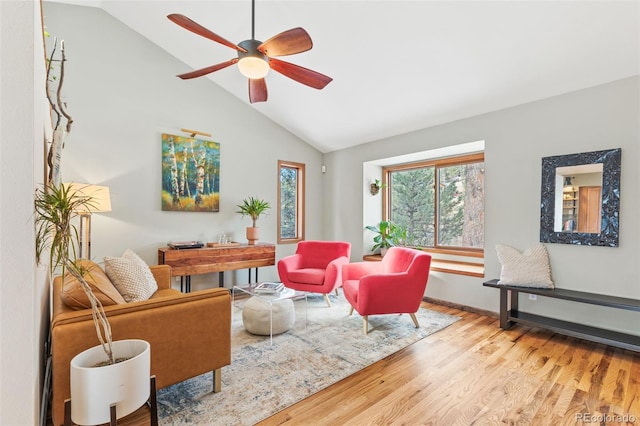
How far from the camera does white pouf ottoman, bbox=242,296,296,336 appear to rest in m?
2.92

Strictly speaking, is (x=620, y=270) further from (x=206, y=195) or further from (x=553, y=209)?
(x=206, y=195)

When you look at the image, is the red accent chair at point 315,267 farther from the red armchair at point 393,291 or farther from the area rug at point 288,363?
the red armchair at point 393,291

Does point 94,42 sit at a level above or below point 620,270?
above

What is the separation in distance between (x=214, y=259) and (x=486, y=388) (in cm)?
Answer: 331

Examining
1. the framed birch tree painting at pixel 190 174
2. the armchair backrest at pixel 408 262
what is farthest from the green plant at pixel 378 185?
the framed birch tree painting at pixel 190 174

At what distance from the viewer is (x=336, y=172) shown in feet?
18.6

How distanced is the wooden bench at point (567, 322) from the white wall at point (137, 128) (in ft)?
12.0

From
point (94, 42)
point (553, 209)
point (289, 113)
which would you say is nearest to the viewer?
point (553, 209)

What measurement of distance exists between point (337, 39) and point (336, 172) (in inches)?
107

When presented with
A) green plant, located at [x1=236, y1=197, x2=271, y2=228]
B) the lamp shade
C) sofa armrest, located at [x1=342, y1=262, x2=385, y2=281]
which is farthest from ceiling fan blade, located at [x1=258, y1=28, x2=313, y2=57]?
green plant, located at [x1=236, y1=197, x2=271, y2=228]

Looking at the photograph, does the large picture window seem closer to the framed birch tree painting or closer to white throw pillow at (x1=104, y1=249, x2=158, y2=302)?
the framed birch tree painting

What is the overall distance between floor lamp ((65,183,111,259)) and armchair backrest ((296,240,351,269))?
250 cm

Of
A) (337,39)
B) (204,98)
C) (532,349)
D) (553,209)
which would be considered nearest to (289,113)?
(204,98)

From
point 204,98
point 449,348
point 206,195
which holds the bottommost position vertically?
point 449,348
